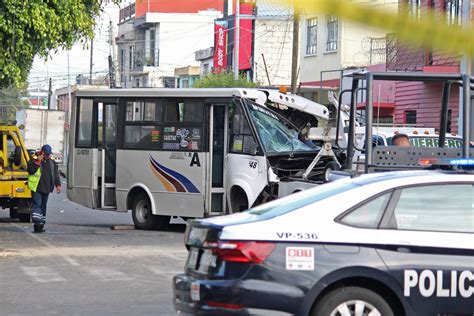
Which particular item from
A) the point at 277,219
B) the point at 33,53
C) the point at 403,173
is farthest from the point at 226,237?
the point at 33,53

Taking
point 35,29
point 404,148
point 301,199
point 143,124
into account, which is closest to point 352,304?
point 301,199

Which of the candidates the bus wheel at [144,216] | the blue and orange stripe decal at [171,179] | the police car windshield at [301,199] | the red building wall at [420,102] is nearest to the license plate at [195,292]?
the police car windshield at [301,199]

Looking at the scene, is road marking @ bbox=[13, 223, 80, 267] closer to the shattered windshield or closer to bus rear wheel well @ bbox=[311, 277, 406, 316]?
the shattered windshield

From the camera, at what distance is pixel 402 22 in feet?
3.70

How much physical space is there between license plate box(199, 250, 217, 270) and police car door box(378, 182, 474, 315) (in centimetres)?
119

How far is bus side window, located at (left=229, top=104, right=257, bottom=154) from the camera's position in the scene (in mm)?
17922

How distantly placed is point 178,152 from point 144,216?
5.31 ft

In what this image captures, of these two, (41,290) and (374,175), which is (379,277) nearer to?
(374,175)

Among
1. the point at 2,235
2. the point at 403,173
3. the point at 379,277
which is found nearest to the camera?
the point at 379,277

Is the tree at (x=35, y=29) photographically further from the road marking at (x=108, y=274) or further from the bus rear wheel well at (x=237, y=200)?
the road marking at (x=108, y=274)

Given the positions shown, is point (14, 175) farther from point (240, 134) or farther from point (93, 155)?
point (240, 134)

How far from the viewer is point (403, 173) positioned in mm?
6941

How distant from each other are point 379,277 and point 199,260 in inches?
52.5

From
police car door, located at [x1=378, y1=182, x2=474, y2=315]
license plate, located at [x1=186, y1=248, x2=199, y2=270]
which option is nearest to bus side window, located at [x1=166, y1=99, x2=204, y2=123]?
license plate, located at [x1=186, y1=248, x2=199, y2=270]
